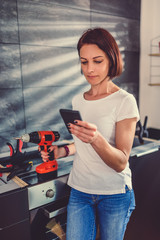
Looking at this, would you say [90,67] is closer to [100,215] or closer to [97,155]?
[97,155]

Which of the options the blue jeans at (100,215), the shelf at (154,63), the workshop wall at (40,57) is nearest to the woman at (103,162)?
the blue jeans at (100,215)

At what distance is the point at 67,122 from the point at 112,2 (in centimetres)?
166

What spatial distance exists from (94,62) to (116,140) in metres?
0.37

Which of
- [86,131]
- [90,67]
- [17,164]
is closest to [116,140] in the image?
[86,131]

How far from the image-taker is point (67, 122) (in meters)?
0.96

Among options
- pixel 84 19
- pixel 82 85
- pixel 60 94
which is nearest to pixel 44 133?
pixel 60 94

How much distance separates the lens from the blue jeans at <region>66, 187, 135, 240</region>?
1.05m

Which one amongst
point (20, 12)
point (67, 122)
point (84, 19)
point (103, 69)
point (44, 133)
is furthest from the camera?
point (84, 19)

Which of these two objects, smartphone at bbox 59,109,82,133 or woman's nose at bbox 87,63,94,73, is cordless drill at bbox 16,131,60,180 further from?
woman's nose at bbox 87,63,94,73

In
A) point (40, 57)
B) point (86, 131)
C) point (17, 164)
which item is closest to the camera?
point (86, 131)

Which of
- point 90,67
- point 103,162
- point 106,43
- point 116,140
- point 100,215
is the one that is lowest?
point 100,215

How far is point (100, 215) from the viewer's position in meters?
1.08

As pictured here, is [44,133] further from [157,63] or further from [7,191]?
[157,63]

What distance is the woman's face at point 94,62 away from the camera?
1.05 m
